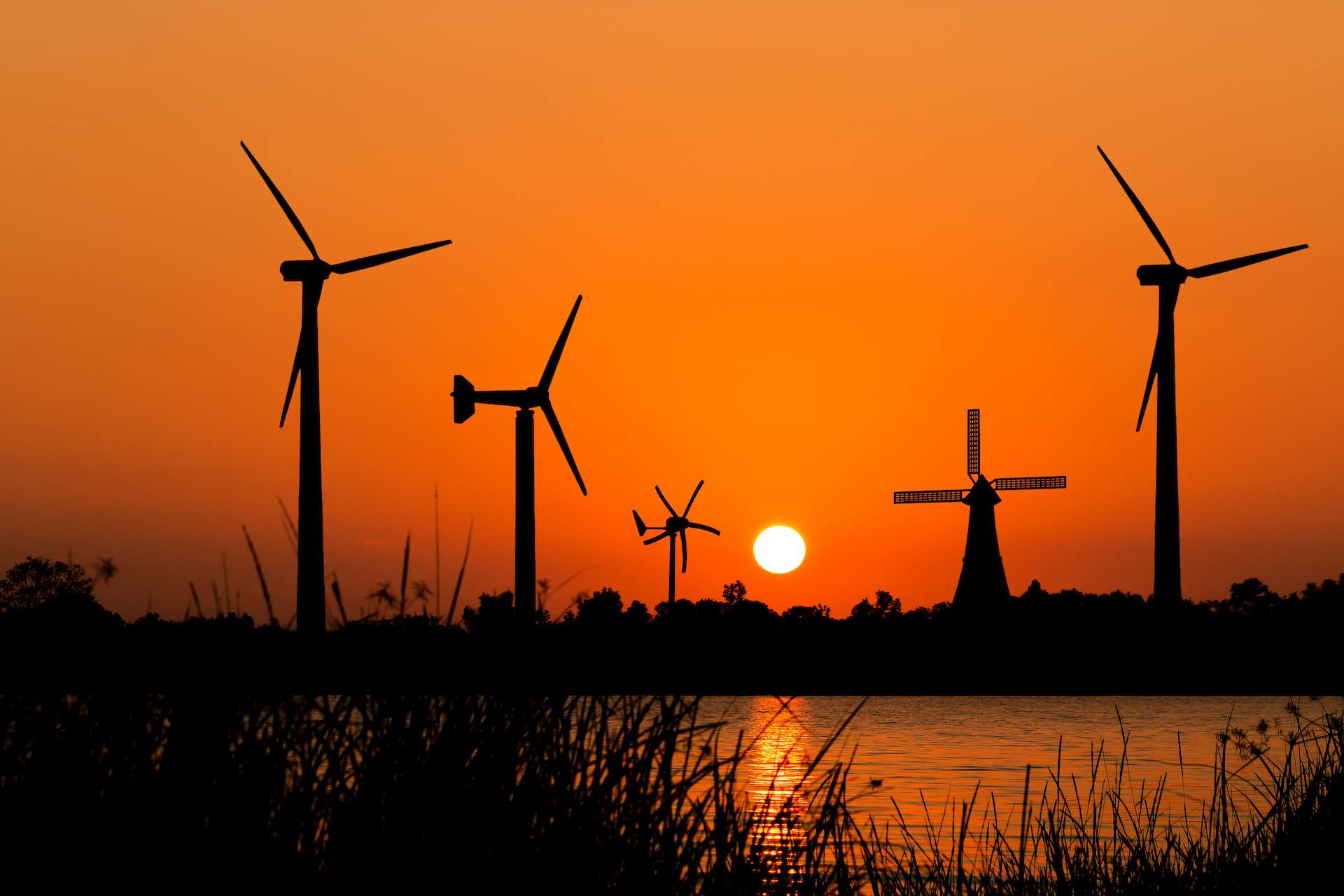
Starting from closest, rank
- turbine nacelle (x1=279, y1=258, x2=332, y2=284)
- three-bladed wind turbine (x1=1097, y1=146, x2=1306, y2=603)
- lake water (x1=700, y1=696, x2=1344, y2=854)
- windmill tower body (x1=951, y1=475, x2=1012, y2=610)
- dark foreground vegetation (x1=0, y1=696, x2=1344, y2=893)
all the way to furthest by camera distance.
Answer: dark foreground vegetation (x1=0, y1=696, x2=1344, y2=893) → lake water (x1=700, y1=696, x2=1344, y2=854) → turbine nacelle (x1=279, y1=258, x2=332, y2=284) → three-bladed wind turbine (x1=1097, y1=146, x2=1306, y2=603) → windmill tower body (x1=951, y1=475, x2=1012, y2=610)

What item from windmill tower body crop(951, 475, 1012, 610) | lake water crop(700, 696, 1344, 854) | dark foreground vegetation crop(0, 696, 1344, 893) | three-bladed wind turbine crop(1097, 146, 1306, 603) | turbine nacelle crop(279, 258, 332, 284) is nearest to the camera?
dark foreground vegetation crop(0, 696, 1344, 893)

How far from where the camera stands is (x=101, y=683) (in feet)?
36.8

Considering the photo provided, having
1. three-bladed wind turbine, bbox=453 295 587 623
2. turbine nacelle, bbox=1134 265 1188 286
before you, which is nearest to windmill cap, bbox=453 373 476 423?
three-bladed wind turbine, bbox=453 295 587 623

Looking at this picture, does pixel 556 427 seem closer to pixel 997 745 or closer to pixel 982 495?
pixel 997 745

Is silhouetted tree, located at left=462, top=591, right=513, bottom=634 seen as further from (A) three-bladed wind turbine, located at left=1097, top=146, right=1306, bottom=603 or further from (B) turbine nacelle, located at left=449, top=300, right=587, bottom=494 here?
(A) three-bladed wind turbine, located at left=1097, top=146, right=1306, bottom=603

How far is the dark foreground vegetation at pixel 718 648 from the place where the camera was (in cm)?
1113

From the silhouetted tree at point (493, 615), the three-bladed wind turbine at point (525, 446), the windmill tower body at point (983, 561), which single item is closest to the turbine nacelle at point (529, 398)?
the three-bladed wind turbine at point (525, 446)

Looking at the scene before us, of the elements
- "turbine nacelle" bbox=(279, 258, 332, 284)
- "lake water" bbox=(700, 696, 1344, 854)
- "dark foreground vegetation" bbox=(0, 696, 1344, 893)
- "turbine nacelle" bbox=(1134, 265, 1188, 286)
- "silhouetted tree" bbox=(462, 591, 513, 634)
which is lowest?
"lake water" bbox=(700, 696, 1344, 854)

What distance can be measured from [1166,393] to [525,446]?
5021 cm

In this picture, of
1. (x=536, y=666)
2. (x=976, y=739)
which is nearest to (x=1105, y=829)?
(x=536, y=666)

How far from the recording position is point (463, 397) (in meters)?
49.1

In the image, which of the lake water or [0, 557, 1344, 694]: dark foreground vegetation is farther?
the lake water

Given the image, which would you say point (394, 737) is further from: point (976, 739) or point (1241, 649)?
point (1241, 649)

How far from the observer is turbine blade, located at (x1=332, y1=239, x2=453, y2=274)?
54.5 meters
